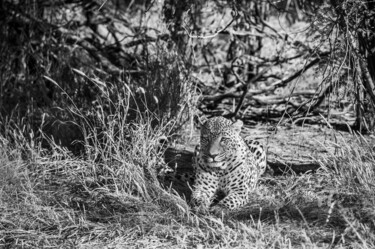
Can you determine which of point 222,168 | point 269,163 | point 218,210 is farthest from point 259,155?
point 218,210

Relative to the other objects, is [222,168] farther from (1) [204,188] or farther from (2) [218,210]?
(2) [218,210]

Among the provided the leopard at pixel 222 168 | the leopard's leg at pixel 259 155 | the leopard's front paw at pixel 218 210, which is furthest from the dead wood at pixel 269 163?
the leopard's front paw at pixel 218 210

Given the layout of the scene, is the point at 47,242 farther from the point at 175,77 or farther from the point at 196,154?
the point at 175,77

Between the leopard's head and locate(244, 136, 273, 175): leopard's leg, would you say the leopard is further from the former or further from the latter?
locate(244, 136, 273, 175): leopard's leg

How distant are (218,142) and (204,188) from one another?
1.40 ft

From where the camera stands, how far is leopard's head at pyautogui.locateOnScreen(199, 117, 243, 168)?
20.4 feet

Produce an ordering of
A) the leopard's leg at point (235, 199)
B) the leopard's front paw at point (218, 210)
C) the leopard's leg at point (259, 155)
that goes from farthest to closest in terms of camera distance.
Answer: the leopard's leg at point (259, 155) → the leopard's leg at point (235, 199) → the leopard's front paw at point (218, 210)

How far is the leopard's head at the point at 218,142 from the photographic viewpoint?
6.23 metres

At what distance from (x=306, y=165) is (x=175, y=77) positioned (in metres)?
1.70

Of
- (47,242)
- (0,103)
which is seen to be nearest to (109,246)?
(47,242)

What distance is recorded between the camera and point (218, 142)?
20.4 ft

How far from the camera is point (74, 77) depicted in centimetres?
870

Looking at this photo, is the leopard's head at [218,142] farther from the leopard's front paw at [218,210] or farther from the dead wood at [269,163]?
the dead wood at [269,163]

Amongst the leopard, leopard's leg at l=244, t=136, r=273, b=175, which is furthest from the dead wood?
the leopard
